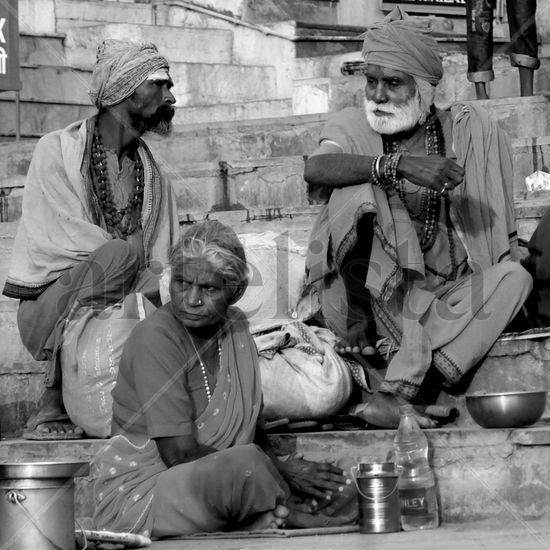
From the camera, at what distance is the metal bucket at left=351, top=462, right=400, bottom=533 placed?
5.26 metres

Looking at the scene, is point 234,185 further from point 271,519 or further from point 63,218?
point 271,519

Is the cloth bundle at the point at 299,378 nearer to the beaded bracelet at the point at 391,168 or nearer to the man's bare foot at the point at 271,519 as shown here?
the beaded bracelet at the point at 391,168

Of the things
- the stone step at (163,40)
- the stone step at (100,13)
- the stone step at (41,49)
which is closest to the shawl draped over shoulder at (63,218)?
the stone step at (41,49)

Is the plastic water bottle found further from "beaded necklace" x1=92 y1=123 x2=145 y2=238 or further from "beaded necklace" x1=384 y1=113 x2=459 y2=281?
"beaded necklace" x1=92 y1=123 x2=145 y2=238

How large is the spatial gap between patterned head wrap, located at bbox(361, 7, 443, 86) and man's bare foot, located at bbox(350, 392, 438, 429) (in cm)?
137

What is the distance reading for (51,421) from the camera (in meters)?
6.37

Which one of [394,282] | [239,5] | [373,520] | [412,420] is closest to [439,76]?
[394,282]

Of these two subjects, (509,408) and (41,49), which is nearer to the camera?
(509,408)

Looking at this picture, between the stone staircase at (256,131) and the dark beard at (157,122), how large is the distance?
33.8 inches

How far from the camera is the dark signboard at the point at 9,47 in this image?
386 inches

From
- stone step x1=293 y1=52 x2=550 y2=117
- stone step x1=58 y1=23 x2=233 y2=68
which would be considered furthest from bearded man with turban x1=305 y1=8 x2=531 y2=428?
stone step x1=58 y1=23 x2=233 y2=68

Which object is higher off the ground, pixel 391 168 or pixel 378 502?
pixel 391 168

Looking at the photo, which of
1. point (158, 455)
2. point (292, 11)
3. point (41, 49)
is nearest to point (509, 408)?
point (158, 455)

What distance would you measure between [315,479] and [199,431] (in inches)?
16.8
